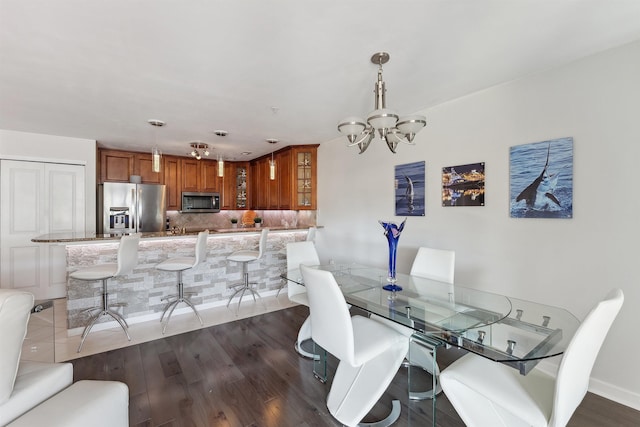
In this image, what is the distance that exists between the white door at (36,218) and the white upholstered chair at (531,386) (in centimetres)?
484

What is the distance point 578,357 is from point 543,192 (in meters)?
1.59

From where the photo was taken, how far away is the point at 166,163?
5.57 m

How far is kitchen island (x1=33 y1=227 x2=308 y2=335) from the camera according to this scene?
308 centimetres

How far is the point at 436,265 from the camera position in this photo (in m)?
2.56

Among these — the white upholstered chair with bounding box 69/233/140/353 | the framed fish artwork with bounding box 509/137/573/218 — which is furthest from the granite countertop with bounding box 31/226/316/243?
the framed fish artwork with bounding box 509/137/573/218

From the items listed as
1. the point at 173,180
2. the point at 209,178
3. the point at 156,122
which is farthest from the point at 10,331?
the point at 209,178

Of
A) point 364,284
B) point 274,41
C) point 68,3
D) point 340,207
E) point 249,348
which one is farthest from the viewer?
point 340,207

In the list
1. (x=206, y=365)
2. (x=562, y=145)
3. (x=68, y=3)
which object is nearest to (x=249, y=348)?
(x=206, y=365)

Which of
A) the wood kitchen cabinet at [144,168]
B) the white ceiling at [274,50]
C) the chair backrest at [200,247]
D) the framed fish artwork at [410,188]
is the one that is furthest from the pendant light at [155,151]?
the framed fish artwork at [410,188]

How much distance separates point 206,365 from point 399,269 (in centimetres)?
232

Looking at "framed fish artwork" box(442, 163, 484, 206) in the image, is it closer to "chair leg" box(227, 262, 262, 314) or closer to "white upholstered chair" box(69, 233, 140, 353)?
"chair leg" box(227, 262, 262, 314)

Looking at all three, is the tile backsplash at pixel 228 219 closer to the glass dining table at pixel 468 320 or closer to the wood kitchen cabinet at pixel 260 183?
the wood kitchen cabinet at pixel 260 183

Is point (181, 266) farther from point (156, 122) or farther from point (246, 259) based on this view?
point (156, 122)

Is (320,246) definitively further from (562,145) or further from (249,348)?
(562,145)
